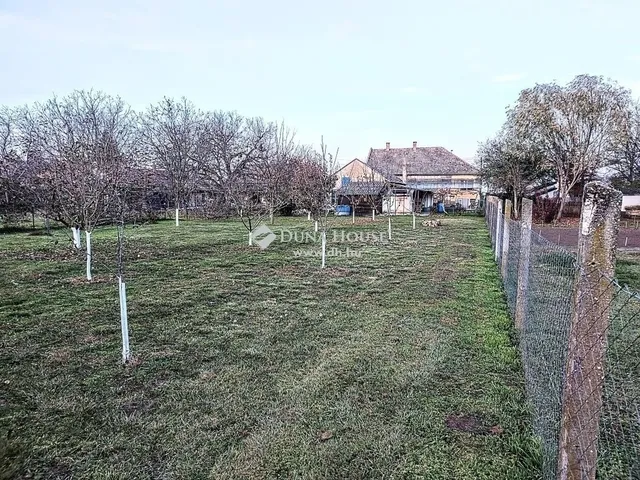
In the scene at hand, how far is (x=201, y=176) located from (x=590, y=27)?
27808 mm

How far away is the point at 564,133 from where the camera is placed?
2248 centimetres

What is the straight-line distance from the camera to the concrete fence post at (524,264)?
398 centimetres

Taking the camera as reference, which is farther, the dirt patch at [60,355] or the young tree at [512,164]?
the young tree at [512,164]

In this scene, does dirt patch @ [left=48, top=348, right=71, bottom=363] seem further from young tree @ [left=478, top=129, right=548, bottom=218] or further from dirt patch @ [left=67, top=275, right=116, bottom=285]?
young tree @ [left=478, top=129, right=548, bottom=218]

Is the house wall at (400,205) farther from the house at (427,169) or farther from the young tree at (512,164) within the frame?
the young tree at (512,164)

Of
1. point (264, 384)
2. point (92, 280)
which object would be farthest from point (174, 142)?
point (264, 384)

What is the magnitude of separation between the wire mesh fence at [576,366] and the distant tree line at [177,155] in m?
9.50

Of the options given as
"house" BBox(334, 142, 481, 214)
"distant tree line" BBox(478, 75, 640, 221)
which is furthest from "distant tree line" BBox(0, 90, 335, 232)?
"distant tree line" BBox(478, 75, 640, 221)

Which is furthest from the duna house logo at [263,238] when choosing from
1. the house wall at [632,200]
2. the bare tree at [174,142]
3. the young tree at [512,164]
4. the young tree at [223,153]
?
the house wall at [632,200]

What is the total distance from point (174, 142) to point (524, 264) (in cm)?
3193

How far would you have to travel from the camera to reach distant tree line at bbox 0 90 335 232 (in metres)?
16.6

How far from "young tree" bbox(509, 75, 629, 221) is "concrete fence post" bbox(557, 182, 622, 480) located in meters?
24.6

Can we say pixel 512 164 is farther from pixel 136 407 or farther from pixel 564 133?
pixel 136 407

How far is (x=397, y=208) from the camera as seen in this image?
113 feet
